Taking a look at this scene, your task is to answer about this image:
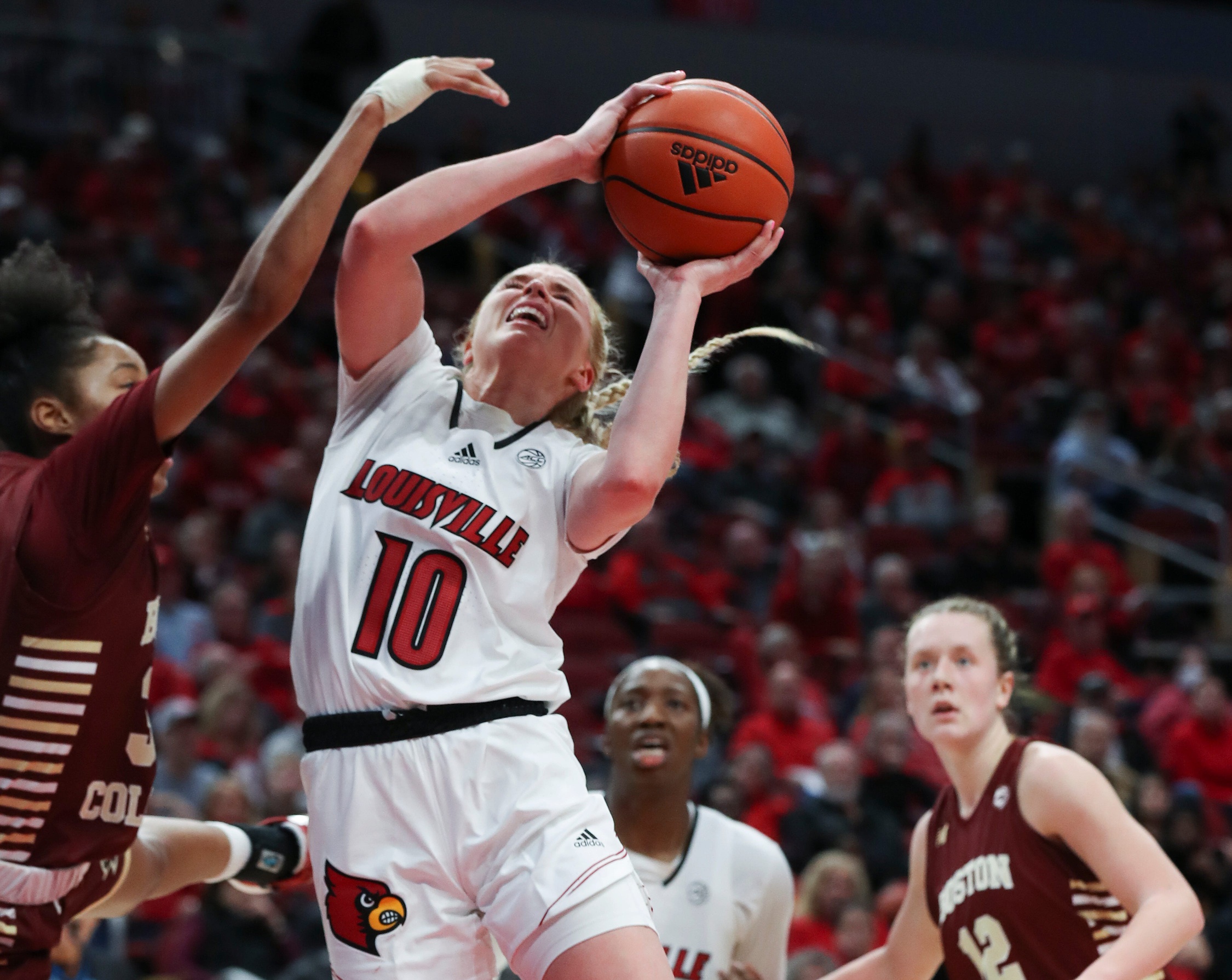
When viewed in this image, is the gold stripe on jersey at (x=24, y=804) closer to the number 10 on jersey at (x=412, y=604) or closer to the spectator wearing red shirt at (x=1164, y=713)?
the number 10 on jersey at (x=412, y=604)

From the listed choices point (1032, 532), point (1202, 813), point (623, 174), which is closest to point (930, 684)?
point (623, 174)

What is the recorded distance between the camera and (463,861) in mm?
2654

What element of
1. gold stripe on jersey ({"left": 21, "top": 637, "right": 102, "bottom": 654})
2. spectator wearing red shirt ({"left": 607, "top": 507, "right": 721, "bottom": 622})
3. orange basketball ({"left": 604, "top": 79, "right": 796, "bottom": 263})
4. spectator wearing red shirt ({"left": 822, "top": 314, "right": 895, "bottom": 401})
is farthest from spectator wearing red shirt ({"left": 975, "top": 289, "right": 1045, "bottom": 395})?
gold stripe on jersey ({"left": 21, "top": 637, "right": 102, "bottom": 654})

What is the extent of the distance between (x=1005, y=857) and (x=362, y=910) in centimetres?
165

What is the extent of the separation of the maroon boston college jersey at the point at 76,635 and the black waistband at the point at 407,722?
0.44 meters

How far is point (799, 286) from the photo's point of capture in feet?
44.2

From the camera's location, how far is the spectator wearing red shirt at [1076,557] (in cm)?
1104

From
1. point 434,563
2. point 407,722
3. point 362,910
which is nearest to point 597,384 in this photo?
point 434,563

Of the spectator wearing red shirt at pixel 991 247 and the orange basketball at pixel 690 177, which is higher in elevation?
the spectator wearing red shirt at pixel 991 247

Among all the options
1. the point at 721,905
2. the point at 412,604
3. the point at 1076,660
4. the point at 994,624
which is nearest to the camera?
the point at 412,604

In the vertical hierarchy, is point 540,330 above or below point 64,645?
above

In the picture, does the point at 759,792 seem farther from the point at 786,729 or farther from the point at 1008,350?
the point at 1008,350

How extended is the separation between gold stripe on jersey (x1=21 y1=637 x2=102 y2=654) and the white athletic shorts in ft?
1.72

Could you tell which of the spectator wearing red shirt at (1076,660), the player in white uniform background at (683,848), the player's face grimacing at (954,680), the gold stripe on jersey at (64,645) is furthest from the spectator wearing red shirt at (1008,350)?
the gold stripe on jersey at (64,645)
